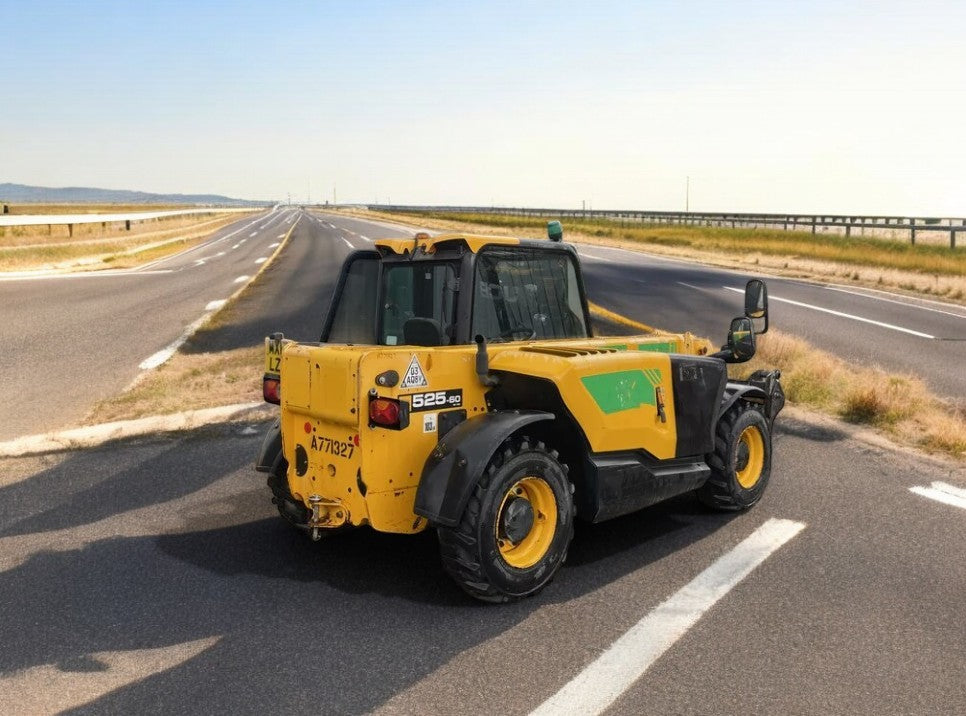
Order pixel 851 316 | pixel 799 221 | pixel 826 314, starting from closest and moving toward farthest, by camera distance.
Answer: pixel 851 316 → pixel 826 314 → pixel 799 221

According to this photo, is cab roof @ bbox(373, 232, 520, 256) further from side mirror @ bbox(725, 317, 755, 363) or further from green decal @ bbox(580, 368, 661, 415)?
side mirror @ bbox(725, 317, 755, 363)

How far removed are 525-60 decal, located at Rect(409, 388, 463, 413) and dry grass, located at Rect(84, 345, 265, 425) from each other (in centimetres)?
573

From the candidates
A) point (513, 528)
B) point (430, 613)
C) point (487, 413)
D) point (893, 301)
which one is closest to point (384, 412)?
point (487, 413)

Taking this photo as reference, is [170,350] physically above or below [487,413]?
below

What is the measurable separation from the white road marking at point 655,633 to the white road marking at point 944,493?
145 cm

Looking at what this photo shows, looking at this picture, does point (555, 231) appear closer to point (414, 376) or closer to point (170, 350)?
point (414, 376)

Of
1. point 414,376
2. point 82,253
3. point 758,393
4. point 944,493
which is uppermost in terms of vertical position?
point 82,253

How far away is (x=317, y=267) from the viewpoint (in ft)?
90.4

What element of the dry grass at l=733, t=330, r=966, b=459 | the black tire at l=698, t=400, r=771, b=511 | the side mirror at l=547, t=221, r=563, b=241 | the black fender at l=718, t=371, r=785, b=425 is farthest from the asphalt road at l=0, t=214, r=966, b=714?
the side mirror at l=547, t=221, r=563, b=241

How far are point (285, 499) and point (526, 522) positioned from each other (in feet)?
5.18

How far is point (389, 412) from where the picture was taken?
13.9ft

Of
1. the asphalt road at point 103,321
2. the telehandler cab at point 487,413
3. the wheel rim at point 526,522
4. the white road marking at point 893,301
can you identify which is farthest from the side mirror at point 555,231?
the white road marking at point 893,301

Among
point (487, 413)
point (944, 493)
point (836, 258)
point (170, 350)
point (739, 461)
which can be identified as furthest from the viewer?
point (836, 258)

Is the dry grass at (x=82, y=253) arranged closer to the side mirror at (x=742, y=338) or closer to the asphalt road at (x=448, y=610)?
the asphalt road at (x=448, y=610)
